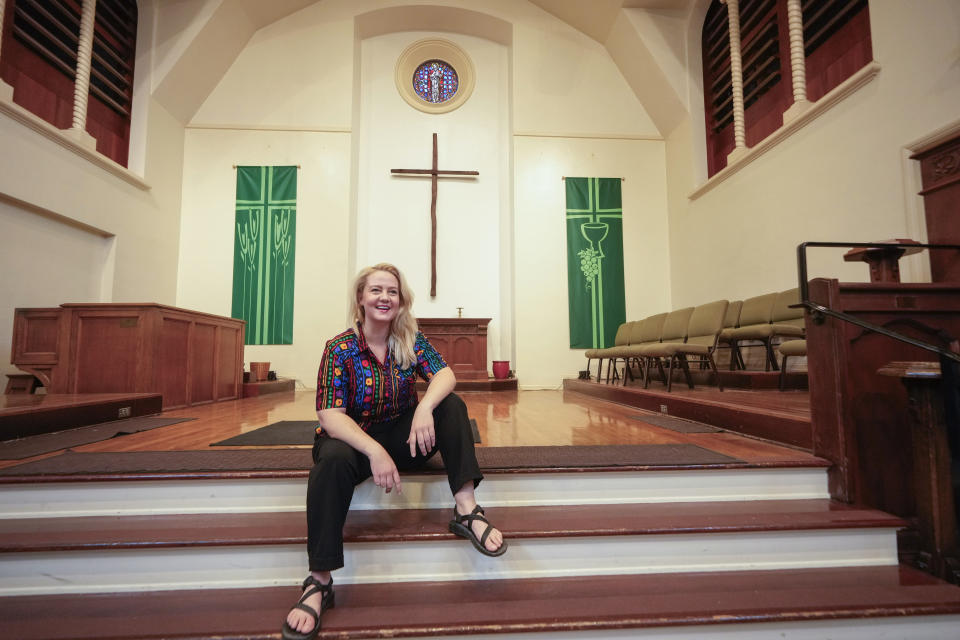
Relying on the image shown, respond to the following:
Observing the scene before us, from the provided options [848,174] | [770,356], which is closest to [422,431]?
[770,356]

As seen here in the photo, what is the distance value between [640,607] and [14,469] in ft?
7.35

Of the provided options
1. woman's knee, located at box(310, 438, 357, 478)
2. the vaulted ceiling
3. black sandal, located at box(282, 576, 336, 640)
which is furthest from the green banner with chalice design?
black sandal, located at box(282, 576, 336, 640)

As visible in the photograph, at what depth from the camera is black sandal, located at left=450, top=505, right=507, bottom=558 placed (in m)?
1.41

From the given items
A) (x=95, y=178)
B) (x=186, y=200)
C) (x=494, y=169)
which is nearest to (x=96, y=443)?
(x=95, y=178)

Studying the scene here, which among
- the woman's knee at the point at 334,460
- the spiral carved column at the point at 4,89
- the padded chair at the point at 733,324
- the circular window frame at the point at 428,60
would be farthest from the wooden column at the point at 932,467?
the circular window frame at the point at 428,60

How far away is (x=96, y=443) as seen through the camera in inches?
93.5

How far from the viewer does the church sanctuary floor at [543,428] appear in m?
2.23

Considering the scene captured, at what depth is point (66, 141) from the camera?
15.5 feet

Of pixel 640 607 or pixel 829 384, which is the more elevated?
pixel 829 384

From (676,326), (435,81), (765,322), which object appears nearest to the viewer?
(765,322)

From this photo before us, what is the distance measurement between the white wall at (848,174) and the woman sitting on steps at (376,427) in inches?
141

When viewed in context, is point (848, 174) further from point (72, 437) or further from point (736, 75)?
point (72, 437)

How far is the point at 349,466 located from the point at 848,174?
4.39 m

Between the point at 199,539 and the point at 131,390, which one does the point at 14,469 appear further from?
the point at 131,390
